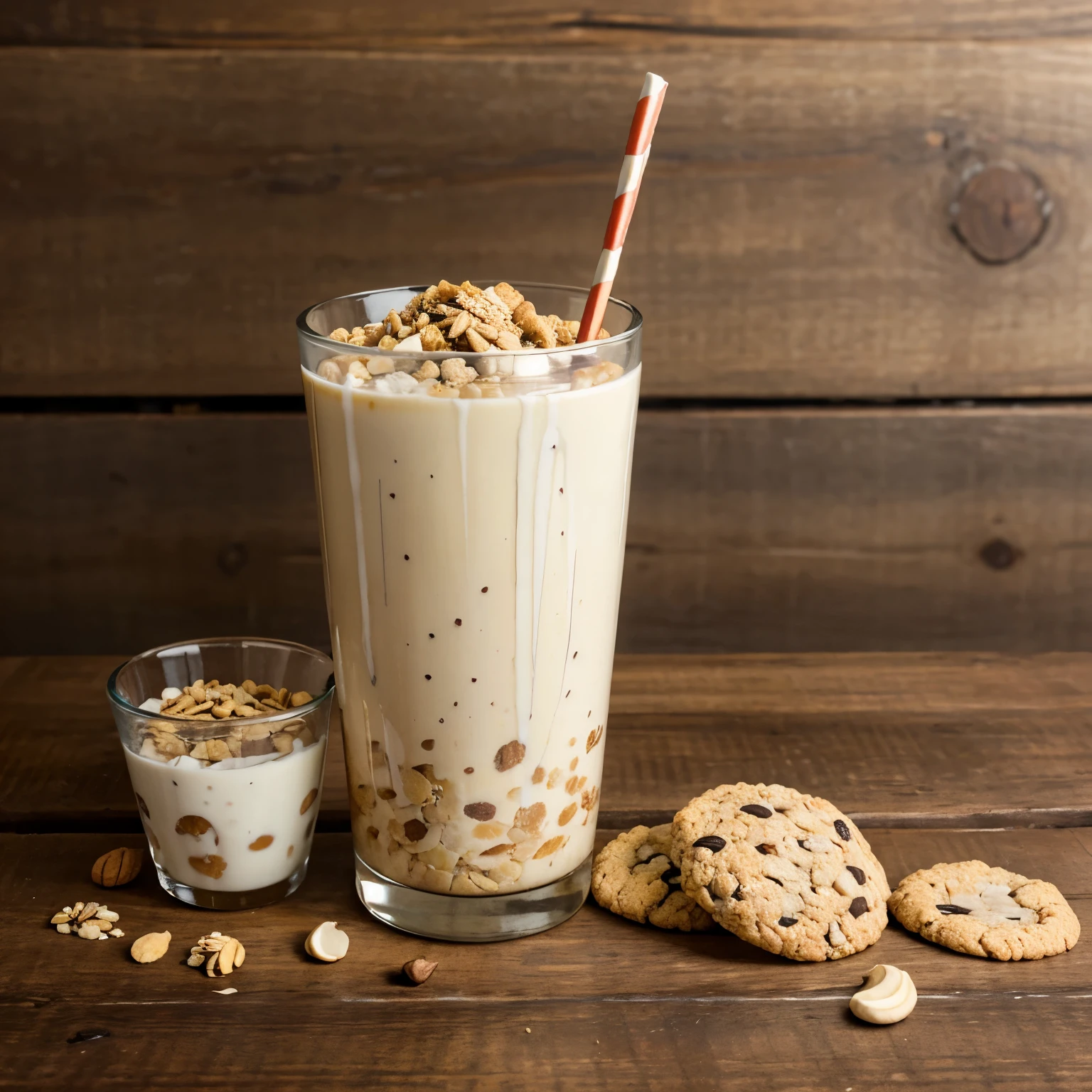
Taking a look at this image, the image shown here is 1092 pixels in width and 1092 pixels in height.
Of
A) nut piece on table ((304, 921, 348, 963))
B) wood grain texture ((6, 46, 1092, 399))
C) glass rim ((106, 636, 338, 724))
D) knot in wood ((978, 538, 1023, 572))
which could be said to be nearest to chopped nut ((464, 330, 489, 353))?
glass rim ((106, 636, 338, 724))

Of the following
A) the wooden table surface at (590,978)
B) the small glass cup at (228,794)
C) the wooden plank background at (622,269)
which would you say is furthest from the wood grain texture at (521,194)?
the small glass cup at (228,794)

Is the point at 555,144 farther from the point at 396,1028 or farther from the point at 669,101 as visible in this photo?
the point at 396,1028

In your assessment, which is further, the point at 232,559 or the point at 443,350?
the point at 232,559

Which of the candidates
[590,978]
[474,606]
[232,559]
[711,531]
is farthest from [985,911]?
[232,559]

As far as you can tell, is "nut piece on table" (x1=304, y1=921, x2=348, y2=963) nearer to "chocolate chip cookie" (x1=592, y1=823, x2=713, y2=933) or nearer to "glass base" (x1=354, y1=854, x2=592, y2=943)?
"glass base" (x1=354, y1=854, x2=592, y2=943)

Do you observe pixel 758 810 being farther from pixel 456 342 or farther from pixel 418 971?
pixel 456 342

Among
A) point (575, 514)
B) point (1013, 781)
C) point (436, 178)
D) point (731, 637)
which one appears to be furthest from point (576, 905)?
point (436, 178)
